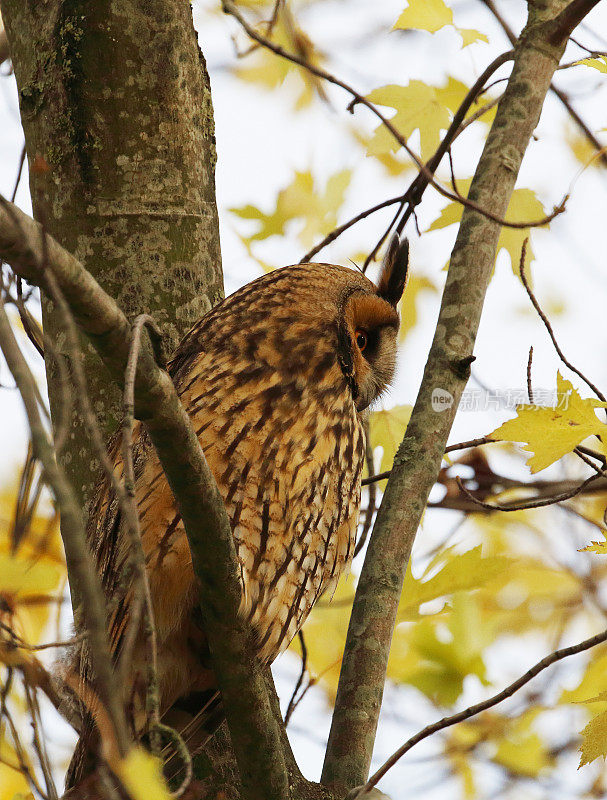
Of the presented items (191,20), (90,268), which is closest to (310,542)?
(90,268)

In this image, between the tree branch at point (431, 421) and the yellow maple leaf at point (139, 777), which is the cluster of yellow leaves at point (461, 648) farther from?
the yellow maple leaf at point (139, 777)

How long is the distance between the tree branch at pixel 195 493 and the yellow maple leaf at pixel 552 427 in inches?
18.6

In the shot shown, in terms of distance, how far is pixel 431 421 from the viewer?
180cm

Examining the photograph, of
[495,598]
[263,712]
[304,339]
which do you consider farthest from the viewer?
[495,598]

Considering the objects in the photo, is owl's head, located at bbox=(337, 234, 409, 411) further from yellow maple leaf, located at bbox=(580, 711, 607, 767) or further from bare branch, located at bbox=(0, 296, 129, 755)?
bare branch, located at bbox=(0, 296, 129, 755)

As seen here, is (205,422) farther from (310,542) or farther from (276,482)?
(310,542)

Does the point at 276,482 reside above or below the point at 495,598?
below

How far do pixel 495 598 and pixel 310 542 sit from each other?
1.75 metres

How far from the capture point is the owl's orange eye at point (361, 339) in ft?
6.63

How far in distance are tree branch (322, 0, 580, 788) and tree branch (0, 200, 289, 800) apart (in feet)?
0.83

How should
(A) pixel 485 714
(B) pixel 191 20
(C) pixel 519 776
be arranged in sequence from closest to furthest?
(B) pixel 191 20 → (C) pixel 519 776 → (A) pixel 485 714

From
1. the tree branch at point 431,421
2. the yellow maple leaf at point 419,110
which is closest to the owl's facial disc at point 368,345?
the tree branch at point 431,421

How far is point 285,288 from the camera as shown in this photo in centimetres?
188
